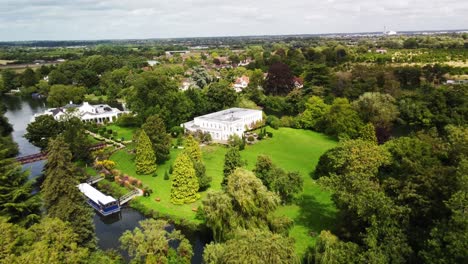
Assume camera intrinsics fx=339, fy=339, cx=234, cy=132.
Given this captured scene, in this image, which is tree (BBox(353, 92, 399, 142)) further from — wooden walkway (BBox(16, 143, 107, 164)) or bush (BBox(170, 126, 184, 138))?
wooden walkway (BBox(16, 143, 107, 164))

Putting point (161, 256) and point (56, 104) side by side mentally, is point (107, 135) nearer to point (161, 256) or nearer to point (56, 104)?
point (56, 104)

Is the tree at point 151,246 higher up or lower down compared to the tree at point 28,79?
lower down

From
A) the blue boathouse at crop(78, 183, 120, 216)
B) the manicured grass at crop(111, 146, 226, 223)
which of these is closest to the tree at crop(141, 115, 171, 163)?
the manicured grass at crop(111, 146, 226, 223)

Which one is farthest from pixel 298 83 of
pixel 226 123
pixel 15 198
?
pixel 15 198

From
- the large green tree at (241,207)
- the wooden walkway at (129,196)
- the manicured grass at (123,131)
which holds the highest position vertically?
the large green tree at (241,207)

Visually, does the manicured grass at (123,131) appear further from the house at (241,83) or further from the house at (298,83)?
the house at (298,83)

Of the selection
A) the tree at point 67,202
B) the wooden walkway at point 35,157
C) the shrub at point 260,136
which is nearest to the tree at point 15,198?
the tree at point 67,202
